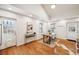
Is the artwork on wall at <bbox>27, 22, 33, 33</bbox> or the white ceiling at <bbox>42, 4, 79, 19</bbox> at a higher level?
the white ceiling at <bbox>42, 4, 79, 19</bbox>

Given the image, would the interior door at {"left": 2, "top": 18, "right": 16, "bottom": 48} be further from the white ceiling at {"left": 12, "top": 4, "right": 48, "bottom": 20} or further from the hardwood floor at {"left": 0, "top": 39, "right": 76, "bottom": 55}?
the white ceiling at {"left": 12, "top": 4, "right": 48, "bottom": 20}

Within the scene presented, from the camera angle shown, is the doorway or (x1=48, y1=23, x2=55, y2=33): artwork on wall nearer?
the doorway

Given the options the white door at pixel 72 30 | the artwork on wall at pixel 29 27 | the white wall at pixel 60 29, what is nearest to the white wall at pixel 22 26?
the artwork on wall at pixel 29 27

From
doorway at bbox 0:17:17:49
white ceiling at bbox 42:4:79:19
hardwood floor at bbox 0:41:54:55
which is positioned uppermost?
white ceiling at bbox 42:4:79:19

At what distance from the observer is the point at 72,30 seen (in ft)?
5.65

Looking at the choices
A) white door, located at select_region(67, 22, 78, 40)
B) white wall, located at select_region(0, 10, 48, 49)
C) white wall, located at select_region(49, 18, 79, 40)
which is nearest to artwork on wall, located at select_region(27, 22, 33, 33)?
white wall, located at select_region(0, 10, 48, 49)

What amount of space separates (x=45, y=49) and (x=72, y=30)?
2.13ft

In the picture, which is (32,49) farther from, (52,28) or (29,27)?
(52,28)

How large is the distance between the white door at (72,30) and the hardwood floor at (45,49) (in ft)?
0.38

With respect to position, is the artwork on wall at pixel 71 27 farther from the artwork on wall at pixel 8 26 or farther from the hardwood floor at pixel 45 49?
the artwork on wall at pixel 8 26

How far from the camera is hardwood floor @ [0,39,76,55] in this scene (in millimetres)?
1676

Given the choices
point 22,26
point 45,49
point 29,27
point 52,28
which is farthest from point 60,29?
point 22,26

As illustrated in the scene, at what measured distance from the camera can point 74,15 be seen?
1668 mm
